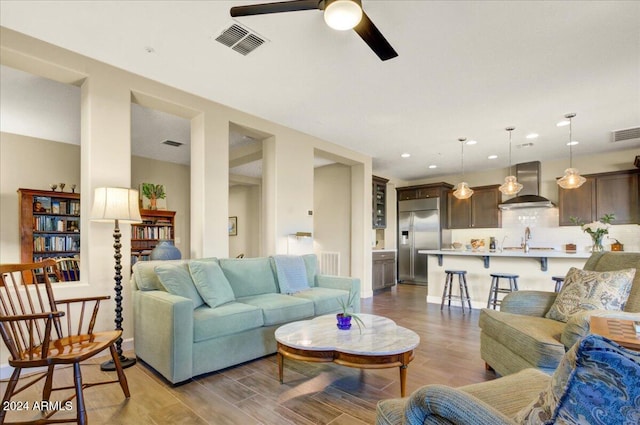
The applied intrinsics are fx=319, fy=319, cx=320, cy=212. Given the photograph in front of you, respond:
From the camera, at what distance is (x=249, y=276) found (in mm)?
3625

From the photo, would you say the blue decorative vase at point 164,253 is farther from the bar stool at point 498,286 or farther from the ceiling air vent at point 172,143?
the bar stool at point 498,286

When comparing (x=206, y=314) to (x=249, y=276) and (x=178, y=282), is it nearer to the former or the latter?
(x=178, y=282)

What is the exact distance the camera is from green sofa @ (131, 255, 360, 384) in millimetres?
2488

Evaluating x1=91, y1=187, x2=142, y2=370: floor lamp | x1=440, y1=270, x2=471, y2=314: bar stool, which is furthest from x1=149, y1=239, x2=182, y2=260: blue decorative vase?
x1=440, y1=270, x2=471, y2=314: bar stool

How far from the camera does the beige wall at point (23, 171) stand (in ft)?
16.0

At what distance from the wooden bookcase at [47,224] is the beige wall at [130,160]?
1905 millimetres

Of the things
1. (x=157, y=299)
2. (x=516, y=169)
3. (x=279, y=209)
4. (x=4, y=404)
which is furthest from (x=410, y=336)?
(x=516, y=169)

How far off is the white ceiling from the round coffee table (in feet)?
7.96

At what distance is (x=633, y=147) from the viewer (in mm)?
6035

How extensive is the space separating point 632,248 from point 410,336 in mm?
6428

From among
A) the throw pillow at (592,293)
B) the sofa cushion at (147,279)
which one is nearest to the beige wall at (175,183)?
the sofa cushion at (147,279)

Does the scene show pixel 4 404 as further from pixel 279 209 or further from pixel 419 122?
pixel 419 122

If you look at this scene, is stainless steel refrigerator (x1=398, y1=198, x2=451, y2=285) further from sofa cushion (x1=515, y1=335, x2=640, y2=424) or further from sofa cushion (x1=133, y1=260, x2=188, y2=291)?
sofa cushion (x1=515, y1=335, x2=640, y2=424)

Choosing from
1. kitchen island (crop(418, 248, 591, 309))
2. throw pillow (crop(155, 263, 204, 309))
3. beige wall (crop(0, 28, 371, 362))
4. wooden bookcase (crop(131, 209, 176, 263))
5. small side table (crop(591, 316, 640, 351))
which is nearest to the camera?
small side table (crop(591, 316, 640, 351))
